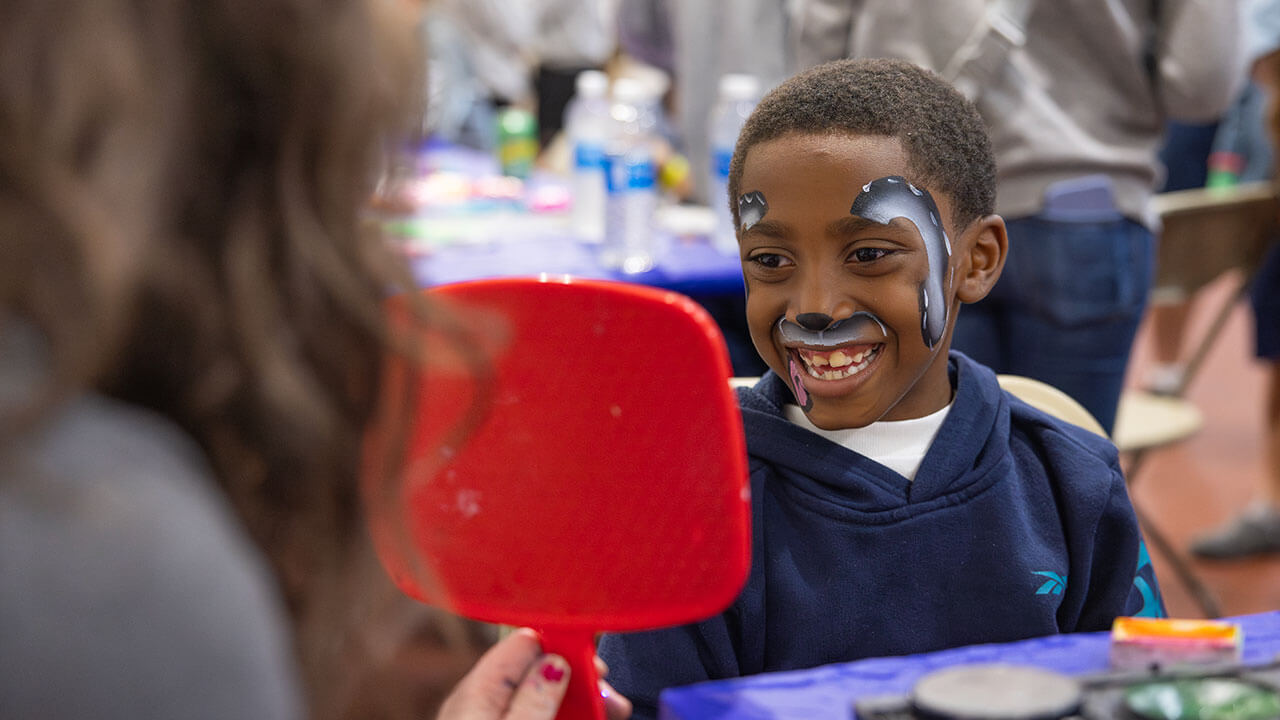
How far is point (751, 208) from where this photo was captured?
3.74ft

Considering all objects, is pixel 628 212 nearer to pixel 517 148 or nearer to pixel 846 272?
pixel 517 148

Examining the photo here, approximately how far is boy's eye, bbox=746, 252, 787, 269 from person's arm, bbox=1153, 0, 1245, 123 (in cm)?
121

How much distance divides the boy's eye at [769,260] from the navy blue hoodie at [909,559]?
0.13m

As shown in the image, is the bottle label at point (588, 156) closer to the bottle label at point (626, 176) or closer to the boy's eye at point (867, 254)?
the bottle label at point (626, 176)

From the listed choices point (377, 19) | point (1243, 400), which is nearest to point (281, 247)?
point (377, 19)

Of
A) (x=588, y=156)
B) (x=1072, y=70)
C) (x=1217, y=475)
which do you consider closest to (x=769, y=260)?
(x=1072, y=70)

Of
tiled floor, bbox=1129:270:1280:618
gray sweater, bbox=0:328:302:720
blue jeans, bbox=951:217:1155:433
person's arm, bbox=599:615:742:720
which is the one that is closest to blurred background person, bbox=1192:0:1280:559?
tiled floor, bbox=1129:270:1280:618

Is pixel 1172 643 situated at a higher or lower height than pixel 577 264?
higher

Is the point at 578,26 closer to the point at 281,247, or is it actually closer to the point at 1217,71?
the point at 1217,71

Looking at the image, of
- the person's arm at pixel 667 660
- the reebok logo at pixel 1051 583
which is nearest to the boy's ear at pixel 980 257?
the reebok logo at pixel 1051 583

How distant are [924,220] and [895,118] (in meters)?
0.09

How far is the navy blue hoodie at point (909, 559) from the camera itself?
3.49 ft

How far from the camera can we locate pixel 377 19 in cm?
58

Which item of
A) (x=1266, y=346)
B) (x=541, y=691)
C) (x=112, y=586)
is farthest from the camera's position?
(x=1266, y=346)
